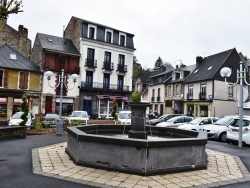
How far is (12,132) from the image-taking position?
12766 mm

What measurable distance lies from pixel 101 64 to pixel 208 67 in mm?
15614

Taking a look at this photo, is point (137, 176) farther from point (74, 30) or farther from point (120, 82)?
point (74, 30)

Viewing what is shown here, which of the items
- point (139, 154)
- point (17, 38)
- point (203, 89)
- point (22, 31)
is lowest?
point (139, 154)

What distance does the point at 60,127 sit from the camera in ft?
48.1

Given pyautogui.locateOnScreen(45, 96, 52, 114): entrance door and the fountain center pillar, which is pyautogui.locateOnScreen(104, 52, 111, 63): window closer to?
pyautogui.locateOnScreen(45, 96, 52, 114): entrance door

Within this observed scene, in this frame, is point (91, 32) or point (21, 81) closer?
point (21, 81)

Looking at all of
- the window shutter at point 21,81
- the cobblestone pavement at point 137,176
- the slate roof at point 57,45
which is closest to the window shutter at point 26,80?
the window shutter at point 21,81

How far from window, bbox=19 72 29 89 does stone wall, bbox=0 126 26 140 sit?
1816 centimetres

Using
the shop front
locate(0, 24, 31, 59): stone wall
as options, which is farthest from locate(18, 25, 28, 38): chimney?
the shop front

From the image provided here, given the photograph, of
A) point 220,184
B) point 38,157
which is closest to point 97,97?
point 38,157

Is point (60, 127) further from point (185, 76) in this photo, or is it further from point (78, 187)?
point (185, 76)

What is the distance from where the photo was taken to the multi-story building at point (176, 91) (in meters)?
40.0

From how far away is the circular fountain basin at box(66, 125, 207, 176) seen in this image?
5855 mm

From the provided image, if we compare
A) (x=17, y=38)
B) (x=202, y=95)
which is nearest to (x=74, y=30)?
(x=17, y=38)
